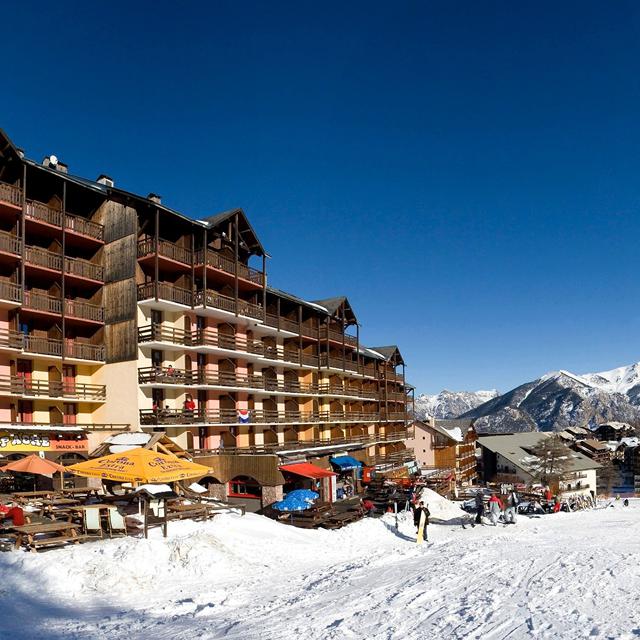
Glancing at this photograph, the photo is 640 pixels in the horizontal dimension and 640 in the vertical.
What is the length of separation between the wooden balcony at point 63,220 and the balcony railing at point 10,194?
2.17 ft

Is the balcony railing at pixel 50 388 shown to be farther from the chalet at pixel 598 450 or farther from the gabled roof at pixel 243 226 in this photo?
the chalet at pixel 598 450

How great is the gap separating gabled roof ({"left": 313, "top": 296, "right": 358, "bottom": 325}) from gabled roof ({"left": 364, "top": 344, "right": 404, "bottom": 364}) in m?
11.5

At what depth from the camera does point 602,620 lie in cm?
1100

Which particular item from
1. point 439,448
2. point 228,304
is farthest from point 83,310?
point 439,448

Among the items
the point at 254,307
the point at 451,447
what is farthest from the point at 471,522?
the point at 451,447

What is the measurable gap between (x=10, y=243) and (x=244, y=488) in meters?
20.5

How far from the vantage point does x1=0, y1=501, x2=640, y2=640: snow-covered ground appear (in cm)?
1134

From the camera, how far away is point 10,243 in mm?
31438

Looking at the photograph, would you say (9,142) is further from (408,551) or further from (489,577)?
(489,577)

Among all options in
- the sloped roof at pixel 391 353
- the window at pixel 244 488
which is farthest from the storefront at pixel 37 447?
the sloped roof at pixel 391 353

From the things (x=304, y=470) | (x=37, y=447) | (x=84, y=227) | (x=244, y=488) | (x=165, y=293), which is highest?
(x=84, y=227)

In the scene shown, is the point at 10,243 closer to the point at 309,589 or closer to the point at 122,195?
the point at 122,195

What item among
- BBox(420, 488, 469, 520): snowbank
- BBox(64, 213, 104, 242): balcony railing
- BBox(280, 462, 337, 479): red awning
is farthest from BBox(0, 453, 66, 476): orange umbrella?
BBox(420, 488, 469, 520): snowbank

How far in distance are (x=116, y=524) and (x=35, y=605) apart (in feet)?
18.4
